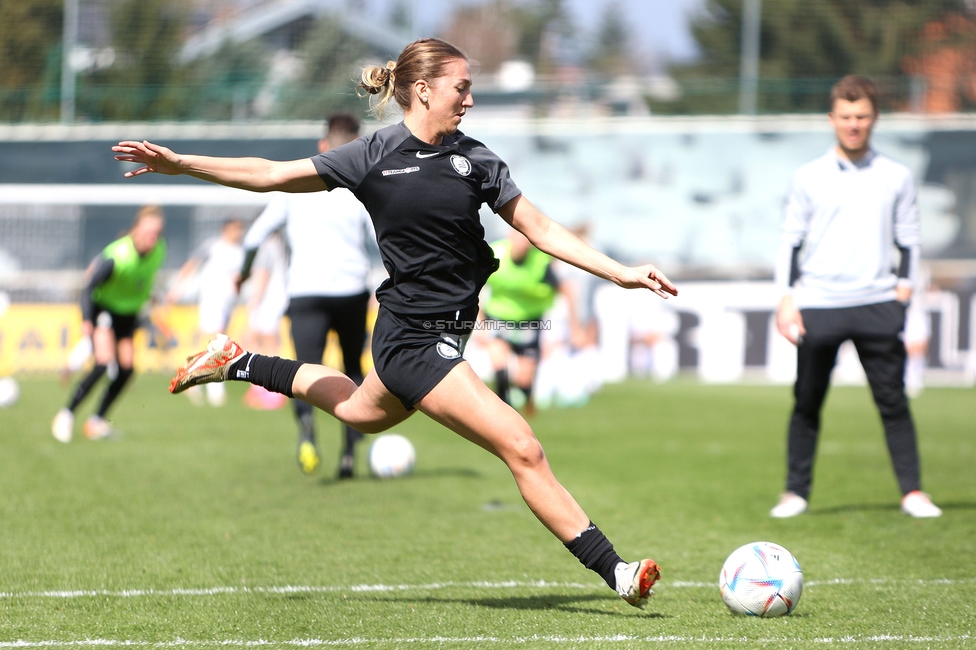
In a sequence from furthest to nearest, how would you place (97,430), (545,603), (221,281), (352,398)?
1. (221,281)
2. (97,430)
3. (352,398)
4. (545,603)

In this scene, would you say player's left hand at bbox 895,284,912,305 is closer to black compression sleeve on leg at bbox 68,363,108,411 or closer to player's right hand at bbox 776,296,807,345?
player's right hand at bbox 776,296,807,345

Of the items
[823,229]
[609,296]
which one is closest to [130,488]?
[823,229]

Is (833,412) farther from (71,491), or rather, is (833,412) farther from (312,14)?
(312,14)

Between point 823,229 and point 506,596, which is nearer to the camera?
point 506,596

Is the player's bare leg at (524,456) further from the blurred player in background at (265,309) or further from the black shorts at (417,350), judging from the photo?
the blurred player in background at (265,309)

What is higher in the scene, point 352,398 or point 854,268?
point 854,268

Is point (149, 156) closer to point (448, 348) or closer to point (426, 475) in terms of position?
point (448, 348)

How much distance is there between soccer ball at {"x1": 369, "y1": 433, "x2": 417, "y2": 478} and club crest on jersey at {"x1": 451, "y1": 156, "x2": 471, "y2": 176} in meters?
4.46

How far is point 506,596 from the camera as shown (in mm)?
5078

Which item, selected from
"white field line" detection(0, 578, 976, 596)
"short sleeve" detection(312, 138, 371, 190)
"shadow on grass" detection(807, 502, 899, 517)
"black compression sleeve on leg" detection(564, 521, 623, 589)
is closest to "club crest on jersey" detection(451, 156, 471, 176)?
"short sleeve" detection(312, 138, 371, 190)

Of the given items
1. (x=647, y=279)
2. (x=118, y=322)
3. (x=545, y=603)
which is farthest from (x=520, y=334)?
(x=647, y=279)

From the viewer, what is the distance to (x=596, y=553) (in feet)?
14.9

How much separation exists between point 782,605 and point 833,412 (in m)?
10.7

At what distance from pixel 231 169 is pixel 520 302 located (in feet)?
26.1
